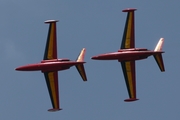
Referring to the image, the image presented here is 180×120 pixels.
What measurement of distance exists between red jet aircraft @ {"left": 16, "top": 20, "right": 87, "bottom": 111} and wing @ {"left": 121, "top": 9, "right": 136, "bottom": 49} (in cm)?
1017

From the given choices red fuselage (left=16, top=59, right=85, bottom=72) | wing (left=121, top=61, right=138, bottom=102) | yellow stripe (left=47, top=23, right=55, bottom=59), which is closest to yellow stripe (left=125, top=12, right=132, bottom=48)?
wing (left=121, top=61, right=138, bottom=102)

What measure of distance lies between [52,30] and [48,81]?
1237 cm

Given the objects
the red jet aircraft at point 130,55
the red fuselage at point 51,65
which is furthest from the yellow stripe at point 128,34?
the red fuselage at point 51,65

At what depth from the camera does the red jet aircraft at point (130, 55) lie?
156m

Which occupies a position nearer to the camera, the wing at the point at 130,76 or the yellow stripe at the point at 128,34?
the yellow stripe at the point at 128,34

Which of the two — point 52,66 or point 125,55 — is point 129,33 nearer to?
point 125,55

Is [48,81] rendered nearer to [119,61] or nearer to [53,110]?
[53,110]

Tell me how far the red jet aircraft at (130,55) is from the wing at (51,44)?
33.8 feet

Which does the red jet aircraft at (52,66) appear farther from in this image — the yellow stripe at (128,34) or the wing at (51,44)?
the yellow stripe at (128,34)

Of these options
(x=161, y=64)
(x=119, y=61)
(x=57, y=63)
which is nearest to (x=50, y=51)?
(x=57, y=63)

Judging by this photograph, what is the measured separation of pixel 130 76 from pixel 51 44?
20.5 meters

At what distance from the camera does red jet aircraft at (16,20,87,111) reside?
157 m

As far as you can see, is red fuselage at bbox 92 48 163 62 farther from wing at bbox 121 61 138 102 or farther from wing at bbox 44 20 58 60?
wing at bbox 44 20 58 60

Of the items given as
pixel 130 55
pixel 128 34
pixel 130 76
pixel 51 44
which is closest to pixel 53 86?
pixel 51 44
